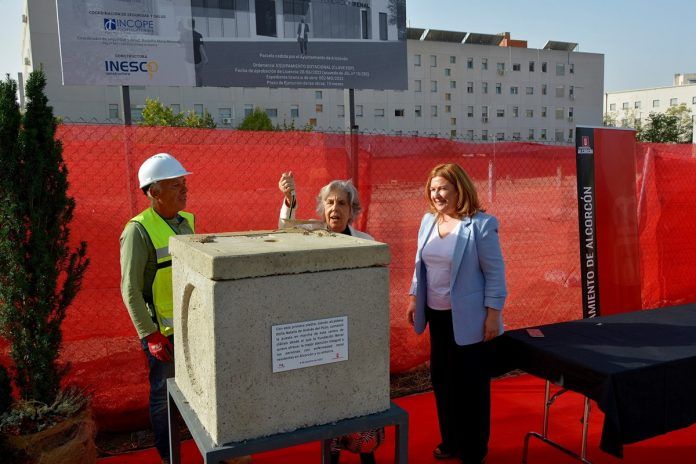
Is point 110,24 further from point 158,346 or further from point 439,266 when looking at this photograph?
point 439,266

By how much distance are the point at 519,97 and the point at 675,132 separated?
23148mm

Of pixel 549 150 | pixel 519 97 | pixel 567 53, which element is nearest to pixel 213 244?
pixel 549 150

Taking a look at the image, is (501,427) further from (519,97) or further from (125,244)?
(519,97)

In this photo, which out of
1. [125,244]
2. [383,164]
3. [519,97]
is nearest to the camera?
[125,244]

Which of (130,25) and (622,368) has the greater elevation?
(130,25)

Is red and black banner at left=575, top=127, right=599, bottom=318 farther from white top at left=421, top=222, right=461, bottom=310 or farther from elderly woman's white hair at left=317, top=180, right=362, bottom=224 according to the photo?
elderly woman's white hair at left=317, top=180, right=362, bottom=224

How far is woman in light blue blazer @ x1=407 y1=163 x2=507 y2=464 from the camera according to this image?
3.02 metres

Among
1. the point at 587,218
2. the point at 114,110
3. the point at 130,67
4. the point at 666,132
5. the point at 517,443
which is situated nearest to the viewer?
the point at 517,443

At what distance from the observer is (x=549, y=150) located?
5.19 m

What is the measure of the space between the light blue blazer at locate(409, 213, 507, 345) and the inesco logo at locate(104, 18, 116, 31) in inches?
118

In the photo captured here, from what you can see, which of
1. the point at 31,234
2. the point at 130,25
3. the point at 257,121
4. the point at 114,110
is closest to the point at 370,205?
the point at 130,25

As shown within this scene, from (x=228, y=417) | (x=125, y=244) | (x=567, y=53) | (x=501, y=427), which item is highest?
(x=567, y=53)

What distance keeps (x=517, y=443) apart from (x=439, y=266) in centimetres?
136

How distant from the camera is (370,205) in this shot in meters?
4.40
